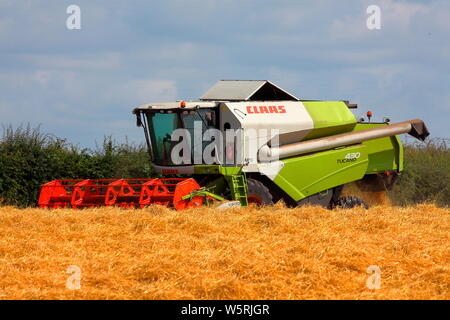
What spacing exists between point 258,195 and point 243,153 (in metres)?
0.85

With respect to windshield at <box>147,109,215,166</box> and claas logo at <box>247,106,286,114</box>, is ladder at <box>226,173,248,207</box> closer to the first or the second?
windshield at <box>147,109,215,166</box>

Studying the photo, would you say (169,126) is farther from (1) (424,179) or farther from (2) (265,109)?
(1) (424,179)

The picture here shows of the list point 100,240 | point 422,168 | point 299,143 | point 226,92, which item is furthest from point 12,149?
point 422,168

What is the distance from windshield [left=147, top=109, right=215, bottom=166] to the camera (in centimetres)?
1381

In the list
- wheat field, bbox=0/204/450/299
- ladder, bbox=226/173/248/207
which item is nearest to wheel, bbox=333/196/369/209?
ladder, bbox=226/173/248/207

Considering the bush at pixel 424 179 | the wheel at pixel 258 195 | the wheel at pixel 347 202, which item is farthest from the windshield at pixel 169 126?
the bush at pixel 424 179

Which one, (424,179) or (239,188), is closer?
(239,188)

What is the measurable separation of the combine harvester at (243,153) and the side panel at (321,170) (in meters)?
0.02

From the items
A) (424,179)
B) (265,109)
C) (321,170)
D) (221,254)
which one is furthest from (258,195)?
(424,179)

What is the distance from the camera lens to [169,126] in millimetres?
14070

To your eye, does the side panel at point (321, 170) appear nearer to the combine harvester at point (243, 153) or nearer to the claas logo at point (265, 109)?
the combine harvester at point (243, 153)

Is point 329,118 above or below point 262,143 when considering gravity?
above

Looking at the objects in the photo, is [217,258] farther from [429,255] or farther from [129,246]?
[429,255]

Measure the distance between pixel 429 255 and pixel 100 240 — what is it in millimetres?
4199
